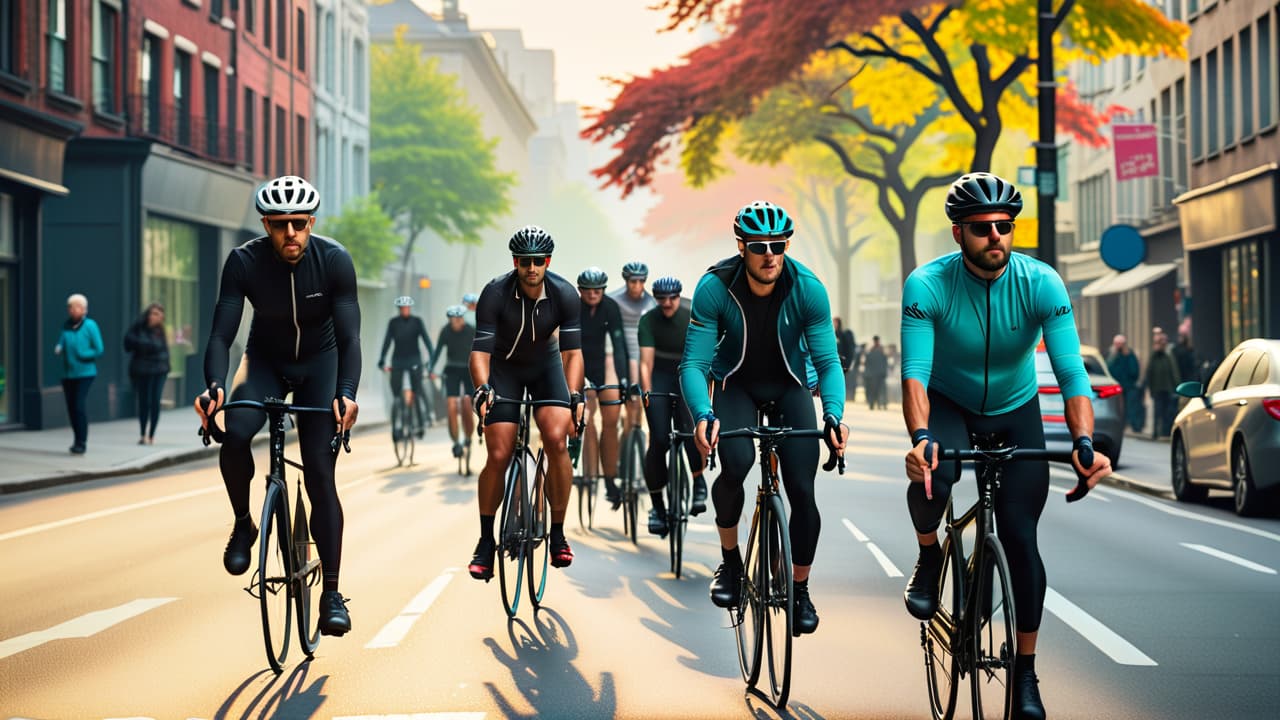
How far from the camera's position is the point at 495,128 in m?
97.1

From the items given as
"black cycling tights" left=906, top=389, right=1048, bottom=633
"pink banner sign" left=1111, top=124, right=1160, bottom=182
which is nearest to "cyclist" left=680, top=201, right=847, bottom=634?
"black cycling tights" left=906, top=389, right=1048, bottom=633

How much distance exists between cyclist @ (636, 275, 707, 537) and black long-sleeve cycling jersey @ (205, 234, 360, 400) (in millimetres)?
4093

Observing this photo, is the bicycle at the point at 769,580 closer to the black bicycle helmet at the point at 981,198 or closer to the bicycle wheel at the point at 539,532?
the black bicycle helmet at the point at 981,198

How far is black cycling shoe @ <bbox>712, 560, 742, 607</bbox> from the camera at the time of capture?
7273 mm

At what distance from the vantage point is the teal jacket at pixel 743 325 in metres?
7.12

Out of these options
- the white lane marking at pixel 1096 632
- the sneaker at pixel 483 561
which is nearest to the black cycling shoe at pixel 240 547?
the sneaker at pixel 483 561

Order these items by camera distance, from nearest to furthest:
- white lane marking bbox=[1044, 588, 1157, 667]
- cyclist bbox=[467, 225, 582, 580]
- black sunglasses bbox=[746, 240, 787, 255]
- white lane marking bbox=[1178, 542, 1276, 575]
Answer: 1. black sunglasses bbox=[746, 240, 787, 255]
2. white lane marking bbox=[1044, 588, 1157, 667]
3. cyclist bbox=[467, 225, 582, 580]
4. white lane marking bbox=[1178, 542, 1276, 575]

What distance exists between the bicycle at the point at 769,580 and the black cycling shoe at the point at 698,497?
12.7 feet

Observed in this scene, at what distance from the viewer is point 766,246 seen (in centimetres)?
703

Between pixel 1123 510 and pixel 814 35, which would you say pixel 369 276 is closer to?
pixel 814 35

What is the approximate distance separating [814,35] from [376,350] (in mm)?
29854

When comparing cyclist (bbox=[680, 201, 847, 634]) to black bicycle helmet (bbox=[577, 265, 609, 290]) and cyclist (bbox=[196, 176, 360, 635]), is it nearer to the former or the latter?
cyclist (bbox=[196, 176, 360, 635])

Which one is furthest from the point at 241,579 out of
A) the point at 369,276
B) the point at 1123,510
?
the point at 369,276

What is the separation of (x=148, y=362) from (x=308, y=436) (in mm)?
16475
